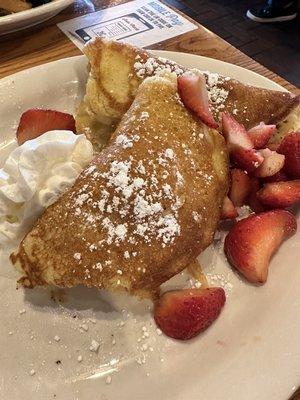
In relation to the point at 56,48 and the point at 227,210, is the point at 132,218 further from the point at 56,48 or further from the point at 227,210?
the point at 56,48

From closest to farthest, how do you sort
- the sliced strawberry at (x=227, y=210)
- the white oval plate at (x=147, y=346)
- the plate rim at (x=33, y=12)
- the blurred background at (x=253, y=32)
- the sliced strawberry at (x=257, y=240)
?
the white oval plate at (x=147, y=346)
the sliced strawberry at (x=257, y=240)
the sliced strawberry at (x=227, y=210)
the plate rim at (x=33, y=12)
the blurred background at (x=253, y=32)

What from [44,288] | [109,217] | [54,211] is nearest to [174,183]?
[109,217]

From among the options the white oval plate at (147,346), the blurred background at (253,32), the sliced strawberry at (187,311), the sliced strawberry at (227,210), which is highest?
the sliced strawberry at (227,210)

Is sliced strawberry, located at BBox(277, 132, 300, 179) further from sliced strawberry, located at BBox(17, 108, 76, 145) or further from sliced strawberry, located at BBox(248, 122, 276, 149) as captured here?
sliced strawberry, located at BBox(17, 108, 76, 145)

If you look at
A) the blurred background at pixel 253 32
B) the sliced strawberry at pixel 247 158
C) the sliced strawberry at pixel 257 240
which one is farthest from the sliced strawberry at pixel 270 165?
the blurred background at pixel 253 32

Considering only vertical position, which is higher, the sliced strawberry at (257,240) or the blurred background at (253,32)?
the sliced strawberry at (257,240)

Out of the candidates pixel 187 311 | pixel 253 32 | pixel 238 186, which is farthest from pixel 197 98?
pixel 253 32

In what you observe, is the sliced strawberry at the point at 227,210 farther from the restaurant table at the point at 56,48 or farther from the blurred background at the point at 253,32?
the blurred background at the point at 253,32
